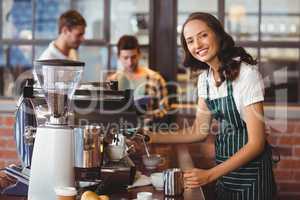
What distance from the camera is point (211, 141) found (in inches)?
153

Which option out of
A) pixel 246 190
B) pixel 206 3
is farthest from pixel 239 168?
pixel 206 3

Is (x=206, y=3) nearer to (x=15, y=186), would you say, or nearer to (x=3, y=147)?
(x=3, y=147)

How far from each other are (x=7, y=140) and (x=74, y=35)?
1.00 m

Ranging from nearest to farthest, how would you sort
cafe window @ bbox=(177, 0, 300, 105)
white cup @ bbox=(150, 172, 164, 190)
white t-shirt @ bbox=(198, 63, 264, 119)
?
white cup @ bbox=(150, 172, 164, 190), white t-shirt @ bbox=(198, 63, 264, 119), cafe window @ bbox=(177, 0, 300, 105)

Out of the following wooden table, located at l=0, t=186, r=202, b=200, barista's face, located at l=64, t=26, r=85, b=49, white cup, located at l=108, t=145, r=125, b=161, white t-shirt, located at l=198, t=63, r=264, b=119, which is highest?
barista's face, located at l=64, t=26, r=85, b=49

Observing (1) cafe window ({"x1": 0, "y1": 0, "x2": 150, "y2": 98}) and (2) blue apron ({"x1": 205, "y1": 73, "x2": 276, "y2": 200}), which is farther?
(1) cafe window ({"x1": 0, "y1": 0, "x2": 150, "y2": 98})

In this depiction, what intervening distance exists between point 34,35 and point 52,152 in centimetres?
260

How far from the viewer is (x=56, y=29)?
410 cm

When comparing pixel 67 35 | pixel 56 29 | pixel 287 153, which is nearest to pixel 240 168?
pixel 287 153

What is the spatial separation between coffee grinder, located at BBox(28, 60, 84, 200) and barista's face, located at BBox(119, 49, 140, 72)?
2.18 metres

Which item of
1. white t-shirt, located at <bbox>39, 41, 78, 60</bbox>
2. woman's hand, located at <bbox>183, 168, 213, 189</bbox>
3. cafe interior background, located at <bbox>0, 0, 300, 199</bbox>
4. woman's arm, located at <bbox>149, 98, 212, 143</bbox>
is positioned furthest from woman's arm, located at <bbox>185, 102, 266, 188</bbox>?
white t-shirt, located at <bbox>39, 41, 78, 60</bbox>

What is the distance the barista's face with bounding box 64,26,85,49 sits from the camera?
3.78 meters

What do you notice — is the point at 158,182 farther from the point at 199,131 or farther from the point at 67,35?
the point at 67,35

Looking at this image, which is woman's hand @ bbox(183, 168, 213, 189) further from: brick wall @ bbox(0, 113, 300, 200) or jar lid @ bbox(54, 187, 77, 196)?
brick wall @ bbox(0, 113, 300, 200)
